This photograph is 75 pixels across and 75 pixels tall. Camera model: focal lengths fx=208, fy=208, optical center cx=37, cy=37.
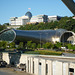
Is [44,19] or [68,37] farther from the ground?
[44,19]

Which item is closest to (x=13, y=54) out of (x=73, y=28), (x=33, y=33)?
(x=33, y=33)

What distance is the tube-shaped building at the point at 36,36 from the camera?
252 feet

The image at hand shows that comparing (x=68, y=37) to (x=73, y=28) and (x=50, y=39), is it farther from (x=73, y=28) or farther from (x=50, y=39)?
(x=73, y=28)

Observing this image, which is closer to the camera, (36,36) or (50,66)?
(50,66)

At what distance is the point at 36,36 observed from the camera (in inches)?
3174

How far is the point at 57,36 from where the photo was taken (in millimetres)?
84938

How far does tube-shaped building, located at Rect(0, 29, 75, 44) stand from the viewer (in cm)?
7669

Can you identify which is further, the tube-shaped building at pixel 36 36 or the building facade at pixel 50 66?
the tube-shaped building at pixel 36 36

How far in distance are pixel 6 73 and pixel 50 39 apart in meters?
51.7

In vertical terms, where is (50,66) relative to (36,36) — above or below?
below

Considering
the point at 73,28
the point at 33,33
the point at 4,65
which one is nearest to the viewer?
the point at 4,65

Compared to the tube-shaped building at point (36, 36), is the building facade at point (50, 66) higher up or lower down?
lower down

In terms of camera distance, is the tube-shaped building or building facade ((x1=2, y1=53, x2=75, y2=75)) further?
the tube-shaped building

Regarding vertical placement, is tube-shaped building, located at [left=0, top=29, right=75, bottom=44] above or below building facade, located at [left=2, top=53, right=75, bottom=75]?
above
